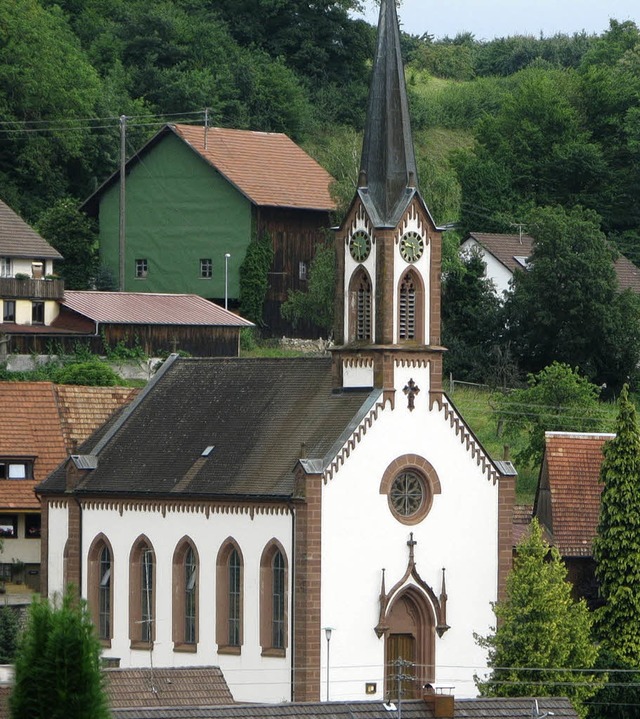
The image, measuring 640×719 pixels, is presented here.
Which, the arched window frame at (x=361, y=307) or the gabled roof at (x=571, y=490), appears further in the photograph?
the gabled roof at (x=571, y=490)

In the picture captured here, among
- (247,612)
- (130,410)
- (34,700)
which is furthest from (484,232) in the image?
(34,700)

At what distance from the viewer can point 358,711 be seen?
53031 mm

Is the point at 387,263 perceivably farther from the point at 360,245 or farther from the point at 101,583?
the point at 101,583

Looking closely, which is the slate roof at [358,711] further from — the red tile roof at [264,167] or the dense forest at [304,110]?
the red tile roof at [264,167]

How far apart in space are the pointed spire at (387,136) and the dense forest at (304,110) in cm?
3336

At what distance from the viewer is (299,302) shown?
103m

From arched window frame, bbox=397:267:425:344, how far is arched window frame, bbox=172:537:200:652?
787 cm

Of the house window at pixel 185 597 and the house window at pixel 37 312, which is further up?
the house window at pixel 37 312

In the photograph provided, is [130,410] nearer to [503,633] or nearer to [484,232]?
[503,633]

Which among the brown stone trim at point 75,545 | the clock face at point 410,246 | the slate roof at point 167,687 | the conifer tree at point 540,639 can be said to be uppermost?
the clock face at point 410,246

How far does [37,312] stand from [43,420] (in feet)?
57.9

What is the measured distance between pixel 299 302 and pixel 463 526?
3418 centimetres

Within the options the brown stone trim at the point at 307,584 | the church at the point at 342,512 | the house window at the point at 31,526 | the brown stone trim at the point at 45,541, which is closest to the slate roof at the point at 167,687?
the brown stone trim at the point at 307,584

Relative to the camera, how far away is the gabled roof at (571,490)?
7444 centimetres
